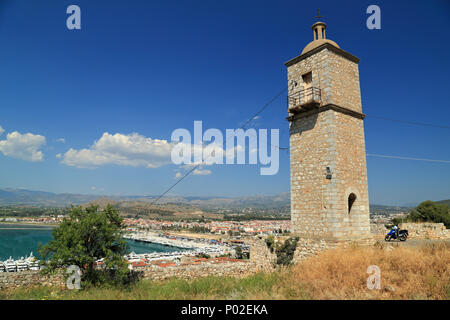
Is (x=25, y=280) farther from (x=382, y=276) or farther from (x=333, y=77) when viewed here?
(x=333, y=77)

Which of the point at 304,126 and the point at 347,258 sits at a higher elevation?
the point at 304,126

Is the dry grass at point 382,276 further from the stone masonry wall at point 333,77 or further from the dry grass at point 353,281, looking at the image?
the stone masonry wall at point 333,77

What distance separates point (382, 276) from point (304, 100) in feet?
19.8

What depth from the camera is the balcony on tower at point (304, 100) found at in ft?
28.3

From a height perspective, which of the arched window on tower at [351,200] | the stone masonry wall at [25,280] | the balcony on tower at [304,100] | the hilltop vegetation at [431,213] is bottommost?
the stone masonry wall at [25,280]

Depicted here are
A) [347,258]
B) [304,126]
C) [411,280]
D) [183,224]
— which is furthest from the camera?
[183,224]


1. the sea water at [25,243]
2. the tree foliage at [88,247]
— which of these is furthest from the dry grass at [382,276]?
the sea water at [25,243]

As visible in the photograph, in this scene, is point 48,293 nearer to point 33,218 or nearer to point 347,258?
point 347,258

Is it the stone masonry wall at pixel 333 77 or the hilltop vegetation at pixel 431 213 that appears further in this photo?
the hilltop vegetation at pixel 431 213

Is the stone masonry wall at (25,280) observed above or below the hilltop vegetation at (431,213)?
below
